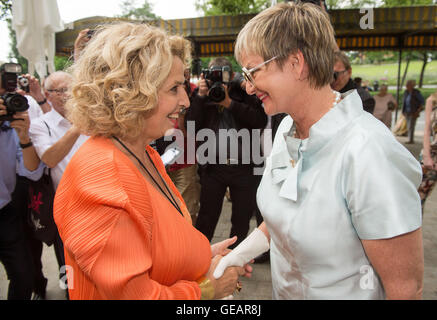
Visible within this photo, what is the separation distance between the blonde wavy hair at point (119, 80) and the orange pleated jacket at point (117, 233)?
0.32 ft

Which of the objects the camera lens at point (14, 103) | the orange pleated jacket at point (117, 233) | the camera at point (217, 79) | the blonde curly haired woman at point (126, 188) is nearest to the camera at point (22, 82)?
the camera lens at point (14, 103)

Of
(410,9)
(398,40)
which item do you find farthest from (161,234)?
(398,40)

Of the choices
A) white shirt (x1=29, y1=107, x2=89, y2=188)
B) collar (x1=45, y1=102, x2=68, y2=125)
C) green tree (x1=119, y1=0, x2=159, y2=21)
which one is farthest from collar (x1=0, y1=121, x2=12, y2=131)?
green tree (x1=119, y1=0, x2=159, y2=21)

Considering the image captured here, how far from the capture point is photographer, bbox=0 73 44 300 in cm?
225

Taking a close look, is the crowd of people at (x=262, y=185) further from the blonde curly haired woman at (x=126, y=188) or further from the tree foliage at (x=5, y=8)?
the tree foliage at (x=5, y=8)

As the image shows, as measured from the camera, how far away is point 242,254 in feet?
4.81

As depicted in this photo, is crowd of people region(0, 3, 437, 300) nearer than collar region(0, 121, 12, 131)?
Yes

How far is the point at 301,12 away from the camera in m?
1.17

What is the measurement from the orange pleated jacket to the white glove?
182 mm

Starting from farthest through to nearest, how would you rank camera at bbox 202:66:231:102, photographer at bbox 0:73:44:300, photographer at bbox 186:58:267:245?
photographer at bbox 186:58:267:245 → camera at bbox 202:66:231:102 → photographer at bbox 0:73:44:300

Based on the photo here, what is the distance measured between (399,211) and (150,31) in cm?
110

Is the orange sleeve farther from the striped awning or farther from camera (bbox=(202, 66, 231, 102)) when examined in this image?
the striped awning

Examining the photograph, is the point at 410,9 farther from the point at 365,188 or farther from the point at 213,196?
the point at 365,188

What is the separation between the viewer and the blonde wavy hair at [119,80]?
1.12 m
